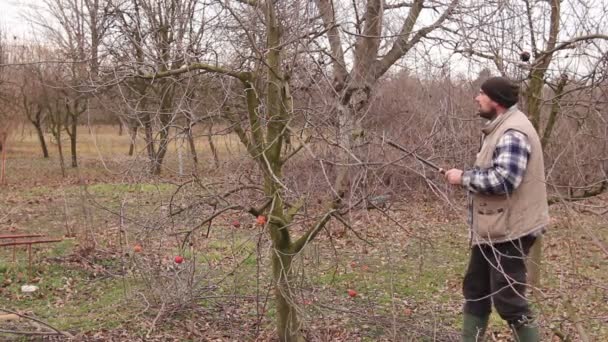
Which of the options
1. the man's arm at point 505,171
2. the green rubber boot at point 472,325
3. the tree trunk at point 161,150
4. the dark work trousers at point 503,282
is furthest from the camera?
the tree trunk at point 161,150

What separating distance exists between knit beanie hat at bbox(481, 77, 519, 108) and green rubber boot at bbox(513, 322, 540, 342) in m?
1.16

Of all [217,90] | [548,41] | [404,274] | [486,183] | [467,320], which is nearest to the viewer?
[486,183]

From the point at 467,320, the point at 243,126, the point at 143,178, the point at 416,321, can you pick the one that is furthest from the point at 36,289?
the point at 467,320

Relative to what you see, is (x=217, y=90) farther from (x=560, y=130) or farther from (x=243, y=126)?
(x=560, y=130)

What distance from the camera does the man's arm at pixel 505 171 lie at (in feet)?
10.1

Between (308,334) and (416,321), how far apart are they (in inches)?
36.3

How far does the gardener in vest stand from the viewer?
3.09m

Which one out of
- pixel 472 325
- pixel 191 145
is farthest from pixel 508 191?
pixel 191 145

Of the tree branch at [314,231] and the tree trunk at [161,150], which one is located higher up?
the tree trunk at [161,150]

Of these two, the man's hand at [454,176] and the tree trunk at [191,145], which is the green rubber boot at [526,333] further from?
the tree trunk at [191,145]

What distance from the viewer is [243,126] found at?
418 cm

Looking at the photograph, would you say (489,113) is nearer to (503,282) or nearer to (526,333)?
(503,282)

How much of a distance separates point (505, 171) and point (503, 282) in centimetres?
60

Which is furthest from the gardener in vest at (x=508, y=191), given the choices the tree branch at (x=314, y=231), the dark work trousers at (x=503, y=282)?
the tree branch at (x=314, y=231)
